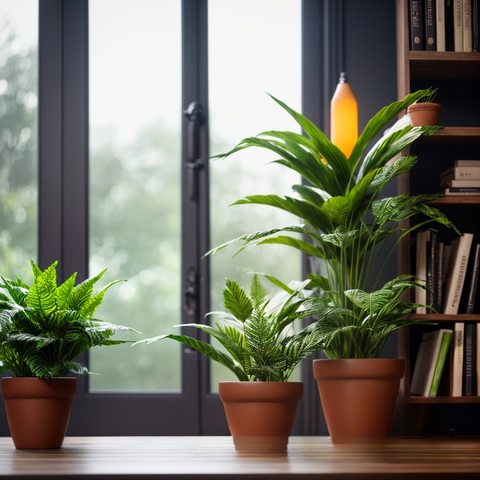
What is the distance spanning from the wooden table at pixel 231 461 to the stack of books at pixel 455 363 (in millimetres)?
273

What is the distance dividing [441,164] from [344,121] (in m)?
0.52

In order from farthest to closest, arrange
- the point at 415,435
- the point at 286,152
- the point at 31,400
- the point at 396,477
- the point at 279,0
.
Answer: the point at 279,0 < the point at 415,435 < the point at 286,152 < the point at 31,400 < the point at 396,477

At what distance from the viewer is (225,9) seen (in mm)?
3074

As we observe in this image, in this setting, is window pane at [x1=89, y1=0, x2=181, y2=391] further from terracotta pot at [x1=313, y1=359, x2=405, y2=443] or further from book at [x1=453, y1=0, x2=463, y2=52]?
book at [x1=453, y1=0, x2=463, y2=52]

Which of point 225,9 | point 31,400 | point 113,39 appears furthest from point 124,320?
point 225,9

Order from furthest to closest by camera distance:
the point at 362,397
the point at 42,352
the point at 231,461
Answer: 1. the point at 362,397
2. the point at 42,352
3. the point at 231,461

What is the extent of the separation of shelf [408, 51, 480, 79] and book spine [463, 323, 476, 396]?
3.31 ft

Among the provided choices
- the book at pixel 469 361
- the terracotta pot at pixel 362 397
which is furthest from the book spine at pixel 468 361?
the terracotta pot at pixel 362 397

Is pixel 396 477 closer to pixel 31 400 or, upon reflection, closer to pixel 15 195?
pixel 31 400

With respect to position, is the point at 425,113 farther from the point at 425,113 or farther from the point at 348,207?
the point at 348,207

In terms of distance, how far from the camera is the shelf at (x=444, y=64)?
2707 mm

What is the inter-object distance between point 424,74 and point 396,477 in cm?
184

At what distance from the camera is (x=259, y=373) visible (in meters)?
2.04

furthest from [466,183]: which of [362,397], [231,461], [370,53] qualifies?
[231,461]
